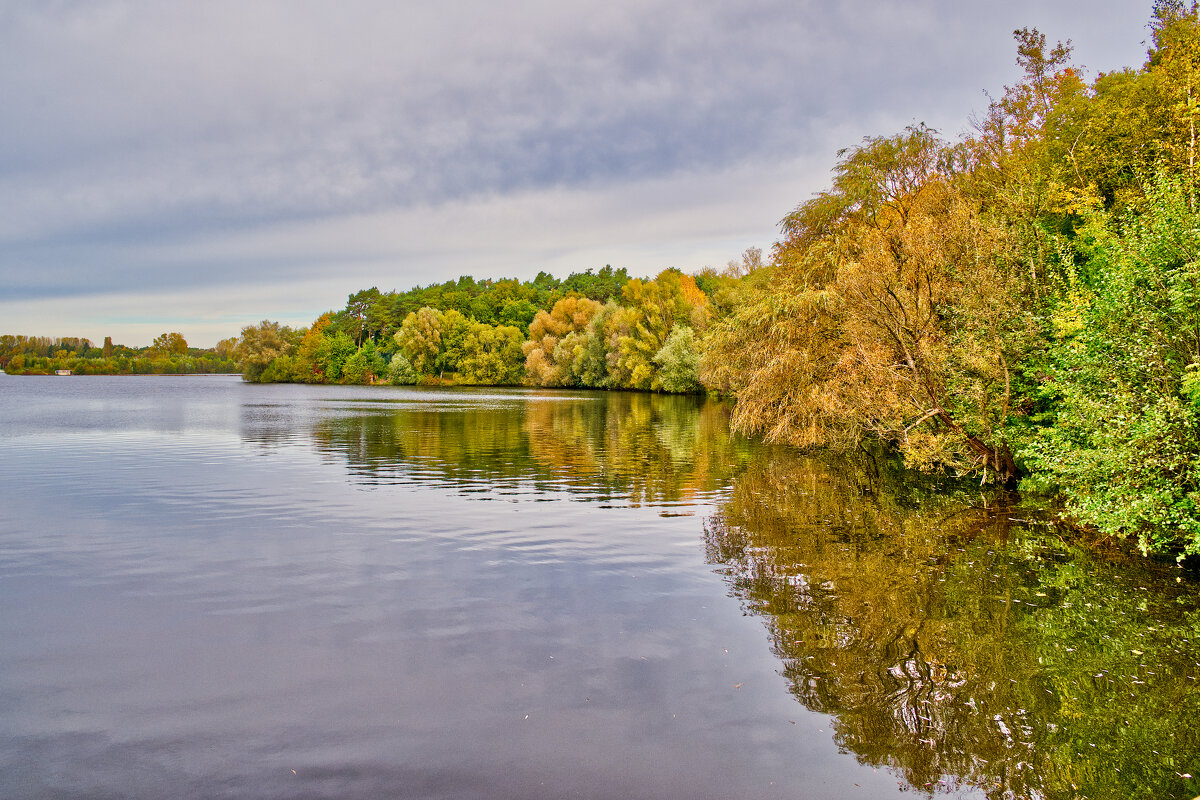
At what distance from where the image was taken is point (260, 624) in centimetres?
1104

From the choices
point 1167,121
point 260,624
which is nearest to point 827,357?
point 1167,121

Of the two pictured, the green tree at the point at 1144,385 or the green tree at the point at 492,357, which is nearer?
the green tree at the point at 1144,385

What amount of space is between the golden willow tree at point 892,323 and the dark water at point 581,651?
3.41 meters

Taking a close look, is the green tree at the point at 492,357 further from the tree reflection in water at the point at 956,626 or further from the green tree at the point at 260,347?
the tree reflection in water at the point at 956,626

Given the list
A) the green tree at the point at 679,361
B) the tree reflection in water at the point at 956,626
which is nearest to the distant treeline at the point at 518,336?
the green tree at the point at 679,361

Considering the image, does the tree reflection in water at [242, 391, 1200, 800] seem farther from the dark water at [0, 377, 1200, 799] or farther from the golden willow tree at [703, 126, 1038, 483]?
the golden willow tree at [703, 126, 1038, 483]

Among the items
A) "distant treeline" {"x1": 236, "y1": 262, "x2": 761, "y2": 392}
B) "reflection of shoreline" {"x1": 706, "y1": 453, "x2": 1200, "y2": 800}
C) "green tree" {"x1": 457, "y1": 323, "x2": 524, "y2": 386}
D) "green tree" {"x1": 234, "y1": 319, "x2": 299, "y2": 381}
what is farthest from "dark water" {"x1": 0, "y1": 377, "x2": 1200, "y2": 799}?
"green tree" {"x1": 234, "y1": 319, "x2": 299, "y2": 381}

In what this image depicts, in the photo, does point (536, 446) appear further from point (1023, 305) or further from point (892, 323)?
point (1023, 305)

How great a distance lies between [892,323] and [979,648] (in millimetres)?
14403

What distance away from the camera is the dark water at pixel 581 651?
7.13 m

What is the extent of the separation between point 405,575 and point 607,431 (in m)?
30.3

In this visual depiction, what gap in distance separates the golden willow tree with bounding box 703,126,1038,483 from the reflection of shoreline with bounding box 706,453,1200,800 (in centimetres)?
516

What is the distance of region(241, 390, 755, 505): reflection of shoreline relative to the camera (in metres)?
25.0

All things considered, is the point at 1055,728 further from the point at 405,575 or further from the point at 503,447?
the point at 503,447
